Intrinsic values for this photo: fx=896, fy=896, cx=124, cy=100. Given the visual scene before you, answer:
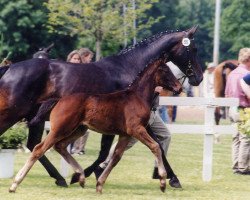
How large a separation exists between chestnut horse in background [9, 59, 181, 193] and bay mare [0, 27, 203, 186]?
1.30 ft

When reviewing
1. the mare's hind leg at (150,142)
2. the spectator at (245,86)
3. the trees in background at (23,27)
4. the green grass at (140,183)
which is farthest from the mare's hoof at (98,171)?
the trees in background at (23,27)

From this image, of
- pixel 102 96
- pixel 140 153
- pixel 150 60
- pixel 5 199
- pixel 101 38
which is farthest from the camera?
pixel 101 38

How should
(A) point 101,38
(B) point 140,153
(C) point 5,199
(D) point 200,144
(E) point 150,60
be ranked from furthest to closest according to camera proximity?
(A) point 101,38 < (D) point 200,144 < (B) point 140,153 < (E) point 150,60 < (C) point 5,199

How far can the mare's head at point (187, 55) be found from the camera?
41.7 ft

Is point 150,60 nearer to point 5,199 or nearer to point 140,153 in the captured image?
point 5,199

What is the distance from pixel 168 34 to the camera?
12.8 meters

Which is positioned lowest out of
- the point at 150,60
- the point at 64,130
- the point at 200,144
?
the point at 200,144

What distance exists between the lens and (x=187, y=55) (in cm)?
1277

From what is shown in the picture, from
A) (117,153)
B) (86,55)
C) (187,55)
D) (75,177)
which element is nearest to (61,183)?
(75,177)

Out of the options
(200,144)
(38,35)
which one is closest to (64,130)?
(200,144)

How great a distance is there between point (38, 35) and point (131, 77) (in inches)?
1378

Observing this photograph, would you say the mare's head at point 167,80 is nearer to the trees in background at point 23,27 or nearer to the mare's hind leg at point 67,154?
the mare's hind leg at point 67,154

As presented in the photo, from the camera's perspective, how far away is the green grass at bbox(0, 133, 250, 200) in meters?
11.7

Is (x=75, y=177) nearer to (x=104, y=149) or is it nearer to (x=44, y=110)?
(x=104, y=149)
